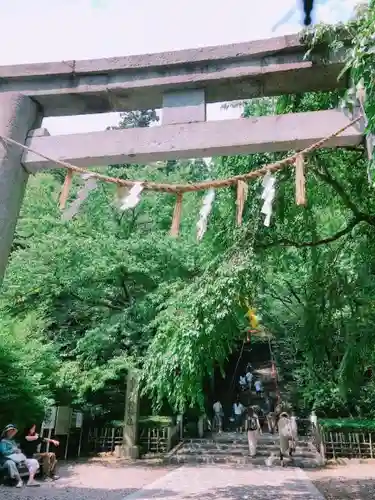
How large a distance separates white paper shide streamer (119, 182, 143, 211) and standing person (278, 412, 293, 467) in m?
9.52

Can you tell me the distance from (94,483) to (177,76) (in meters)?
8.10

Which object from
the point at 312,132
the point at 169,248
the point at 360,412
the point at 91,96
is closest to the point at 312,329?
the point at 312,132

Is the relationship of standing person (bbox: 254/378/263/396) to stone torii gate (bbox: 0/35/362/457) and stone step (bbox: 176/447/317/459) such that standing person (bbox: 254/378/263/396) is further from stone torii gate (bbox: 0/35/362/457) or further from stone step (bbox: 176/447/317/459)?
stone torii gate (bbox: 0/35/362/457)

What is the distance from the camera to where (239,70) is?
14.6 ft

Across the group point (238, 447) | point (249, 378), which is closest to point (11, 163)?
point (238, 447)

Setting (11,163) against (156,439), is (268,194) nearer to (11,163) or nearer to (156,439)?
(11,163)

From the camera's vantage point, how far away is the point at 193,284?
725cm

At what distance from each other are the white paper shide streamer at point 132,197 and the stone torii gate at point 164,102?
332 mm

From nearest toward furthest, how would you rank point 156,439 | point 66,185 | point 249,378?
point 66,185 → point 156,439 → point 249,378

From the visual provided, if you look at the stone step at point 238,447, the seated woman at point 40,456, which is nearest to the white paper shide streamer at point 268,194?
the seated woman at point 40,456

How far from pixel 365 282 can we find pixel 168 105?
14.7 feet

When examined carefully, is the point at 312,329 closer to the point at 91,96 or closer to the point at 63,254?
the point at 91,96

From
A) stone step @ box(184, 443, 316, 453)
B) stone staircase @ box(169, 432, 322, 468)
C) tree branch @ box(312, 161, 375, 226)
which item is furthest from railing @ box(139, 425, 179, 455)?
tree branch @ box(312, 161, 375, 226)

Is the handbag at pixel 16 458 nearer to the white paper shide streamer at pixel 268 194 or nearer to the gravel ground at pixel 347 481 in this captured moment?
the gravel ground at pixel 347 481
